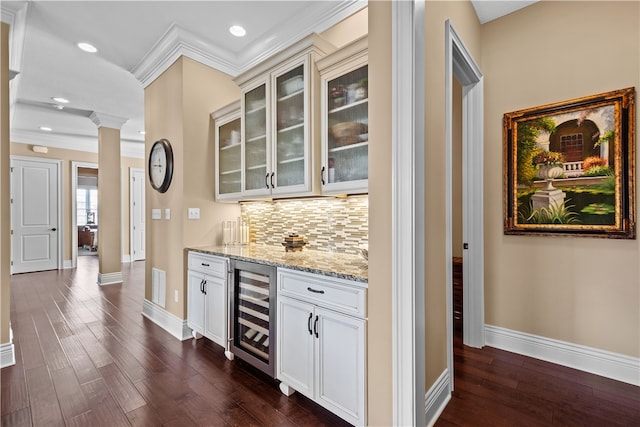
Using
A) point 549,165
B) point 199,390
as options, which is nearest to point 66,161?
point 199,390

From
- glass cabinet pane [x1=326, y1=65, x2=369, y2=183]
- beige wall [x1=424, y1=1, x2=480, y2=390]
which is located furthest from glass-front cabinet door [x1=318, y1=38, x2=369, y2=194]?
beige wall [x1=424, y1=1, x2=480, y2=390]

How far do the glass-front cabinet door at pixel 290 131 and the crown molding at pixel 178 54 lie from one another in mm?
1131

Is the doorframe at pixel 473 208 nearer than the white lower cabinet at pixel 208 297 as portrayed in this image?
No

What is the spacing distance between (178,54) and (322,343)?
3.13m

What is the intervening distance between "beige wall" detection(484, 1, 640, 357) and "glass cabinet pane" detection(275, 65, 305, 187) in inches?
67.5

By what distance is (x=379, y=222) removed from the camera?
1565 millimetres

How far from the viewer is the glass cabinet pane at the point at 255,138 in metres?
2.78

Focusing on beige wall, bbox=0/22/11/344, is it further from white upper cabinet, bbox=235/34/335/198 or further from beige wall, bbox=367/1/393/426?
beige wall, bbox=367/1/393/426

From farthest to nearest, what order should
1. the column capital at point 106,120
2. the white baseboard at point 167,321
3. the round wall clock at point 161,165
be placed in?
the column capital at point 106,120 < the round wall clock at point 161,165 < the white baseboard at point 167,321

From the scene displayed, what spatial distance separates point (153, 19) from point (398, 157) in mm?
2792

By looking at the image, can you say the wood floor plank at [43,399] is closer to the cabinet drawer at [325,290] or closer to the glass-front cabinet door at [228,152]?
the cabinet drawer at [325,290]

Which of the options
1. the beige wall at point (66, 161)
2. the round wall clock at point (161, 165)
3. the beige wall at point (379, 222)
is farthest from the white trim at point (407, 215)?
the beige wall at point (66, 161)

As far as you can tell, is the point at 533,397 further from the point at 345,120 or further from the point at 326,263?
the point at 345,120

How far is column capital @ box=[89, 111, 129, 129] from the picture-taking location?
527 cm
